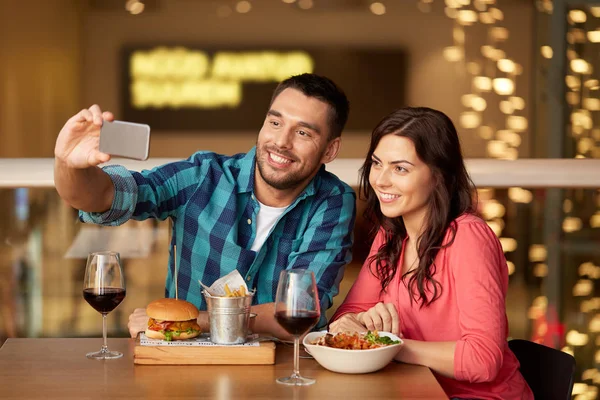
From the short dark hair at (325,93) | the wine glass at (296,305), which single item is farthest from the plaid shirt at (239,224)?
the wine glass at (296,305)

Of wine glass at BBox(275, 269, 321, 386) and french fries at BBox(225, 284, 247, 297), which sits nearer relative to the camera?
wine glass at BBox(275, 269, 321, 386)

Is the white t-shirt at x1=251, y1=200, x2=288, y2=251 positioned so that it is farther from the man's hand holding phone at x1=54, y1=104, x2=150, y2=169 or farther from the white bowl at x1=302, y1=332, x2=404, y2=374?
the white bowl at x1=302, y1=332, x2=404, y2=374

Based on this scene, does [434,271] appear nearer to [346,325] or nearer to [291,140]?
[346,325]

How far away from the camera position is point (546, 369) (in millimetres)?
2010

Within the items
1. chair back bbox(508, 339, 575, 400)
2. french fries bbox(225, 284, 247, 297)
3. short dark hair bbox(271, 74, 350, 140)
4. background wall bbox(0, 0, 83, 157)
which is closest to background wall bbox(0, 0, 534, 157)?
background wall bbox(0, 0, 83, 157)

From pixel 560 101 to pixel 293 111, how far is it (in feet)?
5.82

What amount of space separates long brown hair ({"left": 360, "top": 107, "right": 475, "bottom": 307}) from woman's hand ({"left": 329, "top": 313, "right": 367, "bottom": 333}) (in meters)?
0.16

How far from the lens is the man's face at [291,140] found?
237 centimetres

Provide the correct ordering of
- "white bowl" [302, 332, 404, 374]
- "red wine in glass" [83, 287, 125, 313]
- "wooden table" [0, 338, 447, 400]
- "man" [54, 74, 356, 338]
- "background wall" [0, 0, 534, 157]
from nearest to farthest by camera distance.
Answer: "wooden table" [0, 338, 447, 400]
"white bowl" [302, 332, 404, 374]
"red wine in glass" [83, 287, 125, 313]
"man" [54, 74, 356, 338]
"background wall" [0, 0, 534, 157]

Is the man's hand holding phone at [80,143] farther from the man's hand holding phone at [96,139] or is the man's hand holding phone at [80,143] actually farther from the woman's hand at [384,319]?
the woman's hand at [384,319]

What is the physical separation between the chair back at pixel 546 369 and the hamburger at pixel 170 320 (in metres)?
0.79

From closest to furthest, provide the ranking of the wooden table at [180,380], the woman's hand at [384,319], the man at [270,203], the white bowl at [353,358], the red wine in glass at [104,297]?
1. the wooden table at [180,380]
2. the white bowl at [353,358]
3. the red wine in glass at [104,297]
4. the woman's hand at [384,319]
5. the man at [270,203]

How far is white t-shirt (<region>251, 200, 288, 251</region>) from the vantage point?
243 cm

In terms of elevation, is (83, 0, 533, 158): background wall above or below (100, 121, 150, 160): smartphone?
above
